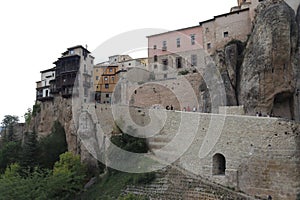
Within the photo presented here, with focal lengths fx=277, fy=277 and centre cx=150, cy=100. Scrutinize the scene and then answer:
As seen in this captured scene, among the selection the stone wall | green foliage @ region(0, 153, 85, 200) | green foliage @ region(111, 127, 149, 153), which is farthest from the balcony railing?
the stone wall

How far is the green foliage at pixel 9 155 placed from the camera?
36031 millimetres

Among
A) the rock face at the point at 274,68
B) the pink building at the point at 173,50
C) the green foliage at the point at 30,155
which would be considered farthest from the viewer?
the pink building at the point at 173,50

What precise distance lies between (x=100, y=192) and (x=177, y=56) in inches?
963

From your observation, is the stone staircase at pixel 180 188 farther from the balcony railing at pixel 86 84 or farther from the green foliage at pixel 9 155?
the balcony railing at pixel 86 84

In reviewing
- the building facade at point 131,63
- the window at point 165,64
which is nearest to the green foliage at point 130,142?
the window at point 165,64

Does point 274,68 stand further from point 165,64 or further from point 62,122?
point 62,122

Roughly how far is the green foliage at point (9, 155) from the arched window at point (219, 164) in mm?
26903

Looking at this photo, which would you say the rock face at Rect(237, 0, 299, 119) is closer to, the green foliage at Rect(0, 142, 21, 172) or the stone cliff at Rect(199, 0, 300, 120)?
the stone cliff at Rect(199, 0, 300, 120)

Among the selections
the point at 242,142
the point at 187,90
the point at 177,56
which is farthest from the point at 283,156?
the point at 177,56

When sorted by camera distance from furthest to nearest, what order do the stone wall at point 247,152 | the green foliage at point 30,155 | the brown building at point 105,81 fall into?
1. the brown building at point 105,81
2. the green foliage at point 30,155
3. the stone wall at point 247,152

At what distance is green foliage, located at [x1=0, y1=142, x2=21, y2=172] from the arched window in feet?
88.3

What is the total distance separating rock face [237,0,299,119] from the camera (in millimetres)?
22688

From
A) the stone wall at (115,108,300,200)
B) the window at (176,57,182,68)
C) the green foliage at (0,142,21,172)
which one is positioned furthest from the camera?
the window at (176,57,182,68)

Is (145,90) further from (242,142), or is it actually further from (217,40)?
(242,142)
